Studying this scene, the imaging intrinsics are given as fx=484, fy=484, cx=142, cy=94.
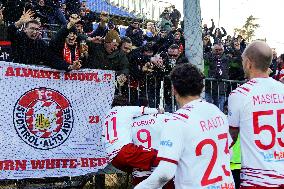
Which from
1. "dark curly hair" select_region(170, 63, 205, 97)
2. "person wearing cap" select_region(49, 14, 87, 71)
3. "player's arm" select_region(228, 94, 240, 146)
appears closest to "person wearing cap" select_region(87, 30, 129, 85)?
"person wearing cap" select_region(49, 14, 87, 71)

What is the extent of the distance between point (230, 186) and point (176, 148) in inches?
22.7

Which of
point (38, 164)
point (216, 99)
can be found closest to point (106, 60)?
point (38, 164)

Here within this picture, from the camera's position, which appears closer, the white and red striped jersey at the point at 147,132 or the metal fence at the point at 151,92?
the white and red striped jersey at the point at 147,132

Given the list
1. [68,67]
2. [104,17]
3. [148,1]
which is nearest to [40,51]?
[68,67]

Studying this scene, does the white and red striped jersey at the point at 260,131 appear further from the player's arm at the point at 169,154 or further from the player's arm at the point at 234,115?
the player's arm at the point at 169,154

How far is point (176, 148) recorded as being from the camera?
341cm

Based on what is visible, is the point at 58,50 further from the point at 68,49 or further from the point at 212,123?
the point at 212,123

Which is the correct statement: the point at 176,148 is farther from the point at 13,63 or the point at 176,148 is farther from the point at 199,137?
the point at 13,63

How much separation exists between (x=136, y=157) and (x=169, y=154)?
1.31 metres

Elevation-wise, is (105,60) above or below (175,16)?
below

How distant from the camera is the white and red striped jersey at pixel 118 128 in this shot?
15.8ft

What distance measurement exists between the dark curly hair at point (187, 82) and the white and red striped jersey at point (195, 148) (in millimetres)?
100

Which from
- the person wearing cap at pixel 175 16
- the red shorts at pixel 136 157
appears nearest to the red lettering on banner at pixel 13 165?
the red shorts at pixel 136 157

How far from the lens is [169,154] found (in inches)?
134
